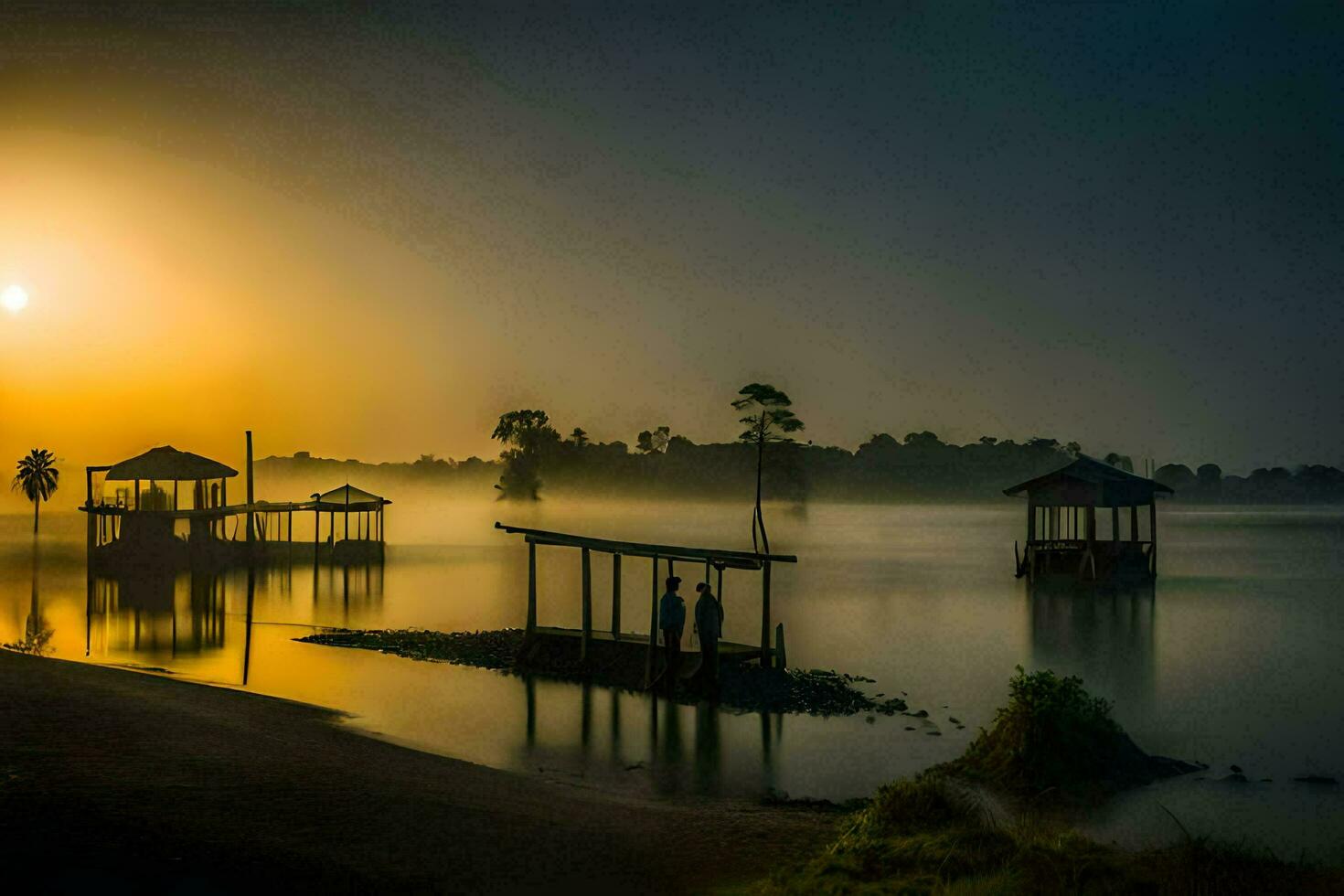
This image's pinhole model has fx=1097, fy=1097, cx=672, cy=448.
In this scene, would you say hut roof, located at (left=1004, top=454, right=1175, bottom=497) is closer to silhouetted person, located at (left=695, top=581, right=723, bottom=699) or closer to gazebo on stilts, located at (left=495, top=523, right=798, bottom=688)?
gazebo on stilts, located at (left=495, top=523, right=798, bottom=688)

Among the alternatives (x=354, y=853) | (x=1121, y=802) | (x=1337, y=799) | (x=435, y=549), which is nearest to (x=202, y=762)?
(x=354, y=853)

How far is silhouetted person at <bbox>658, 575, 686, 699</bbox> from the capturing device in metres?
19.2

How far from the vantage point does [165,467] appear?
5325 centimetres

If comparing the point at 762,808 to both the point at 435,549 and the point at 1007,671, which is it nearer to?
the point at 1007,671

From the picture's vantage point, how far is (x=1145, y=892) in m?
8.08

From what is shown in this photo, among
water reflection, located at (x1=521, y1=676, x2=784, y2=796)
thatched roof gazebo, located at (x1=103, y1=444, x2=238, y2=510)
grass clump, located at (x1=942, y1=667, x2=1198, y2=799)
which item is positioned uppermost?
thatched roof gazebo, located at (x1=103, y1=444, x2=238, y2=510)

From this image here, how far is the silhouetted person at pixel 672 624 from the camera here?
62.9ft

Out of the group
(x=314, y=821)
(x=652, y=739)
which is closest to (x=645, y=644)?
(x=652, y=739)

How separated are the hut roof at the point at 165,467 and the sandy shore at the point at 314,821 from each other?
41242mm

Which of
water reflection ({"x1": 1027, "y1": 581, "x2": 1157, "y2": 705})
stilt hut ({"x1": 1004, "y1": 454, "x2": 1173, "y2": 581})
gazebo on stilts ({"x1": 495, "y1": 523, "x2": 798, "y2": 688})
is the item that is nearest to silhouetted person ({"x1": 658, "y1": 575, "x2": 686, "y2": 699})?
gazebo on stilts ({"x1": 495, "y1": 523, "x2": 798, "y2": 688})

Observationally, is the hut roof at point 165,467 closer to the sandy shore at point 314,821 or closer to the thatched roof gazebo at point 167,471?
the thatched roof gazebo at point 167,471

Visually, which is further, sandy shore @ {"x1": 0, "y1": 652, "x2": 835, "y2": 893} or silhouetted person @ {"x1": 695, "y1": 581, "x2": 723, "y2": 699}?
silhouetted person @ {"x1": 695, "y1": 581, "x2": 723, "y2": 699}

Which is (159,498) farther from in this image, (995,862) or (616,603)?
(995,862)

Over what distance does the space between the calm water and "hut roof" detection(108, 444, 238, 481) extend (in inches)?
235
